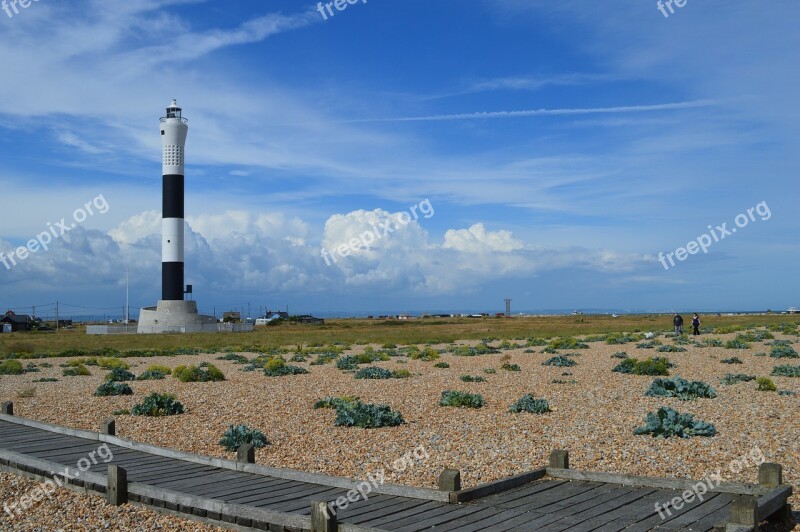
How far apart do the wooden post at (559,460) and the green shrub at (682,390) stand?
937cm

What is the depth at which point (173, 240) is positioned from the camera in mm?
65750

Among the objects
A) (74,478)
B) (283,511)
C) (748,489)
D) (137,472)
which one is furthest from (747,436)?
(74,478)

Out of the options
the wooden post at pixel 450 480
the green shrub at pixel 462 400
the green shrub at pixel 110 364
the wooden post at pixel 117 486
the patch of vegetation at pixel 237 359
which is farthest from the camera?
the patch of vegetation at pixel 237 359

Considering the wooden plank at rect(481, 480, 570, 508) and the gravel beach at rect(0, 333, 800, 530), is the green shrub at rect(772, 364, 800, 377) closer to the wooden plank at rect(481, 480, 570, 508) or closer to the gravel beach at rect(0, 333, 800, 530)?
the gravel beach at rect(0, 333, 800, 530)

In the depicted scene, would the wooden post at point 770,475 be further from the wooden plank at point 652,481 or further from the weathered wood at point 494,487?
the weathered wood at point 494,487

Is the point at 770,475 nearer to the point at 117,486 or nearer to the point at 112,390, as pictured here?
the point at 117,486

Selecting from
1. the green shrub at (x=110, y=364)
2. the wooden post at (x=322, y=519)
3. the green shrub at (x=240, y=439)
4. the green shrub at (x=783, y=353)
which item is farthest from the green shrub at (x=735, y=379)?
the green shrub at (x=110, y=364)

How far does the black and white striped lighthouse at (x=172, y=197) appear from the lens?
215 feet

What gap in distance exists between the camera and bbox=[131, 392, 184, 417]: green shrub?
55.8ft

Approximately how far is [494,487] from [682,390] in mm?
11115

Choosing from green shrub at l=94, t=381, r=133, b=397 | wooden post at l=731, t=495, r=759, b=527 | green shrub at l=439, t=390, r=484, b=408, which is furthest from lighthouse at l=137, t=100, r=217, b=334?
wooden post at l=731, t=495, r=759, b=527

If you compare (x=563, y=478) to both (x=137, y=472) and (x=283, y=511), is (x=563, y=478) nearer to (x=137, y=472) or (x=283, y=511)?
(x=283, y=511)

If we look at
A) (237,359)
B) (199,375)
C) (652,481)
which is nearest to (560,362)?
(199,375)

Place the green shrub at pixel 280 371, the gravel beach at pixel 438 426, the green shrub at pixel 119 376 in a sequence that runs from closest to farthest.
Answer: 1. the gravel beach at pixel 438 426
2. the green shrub at pixel 119 376
3. the green shrub at pixel 280 371
